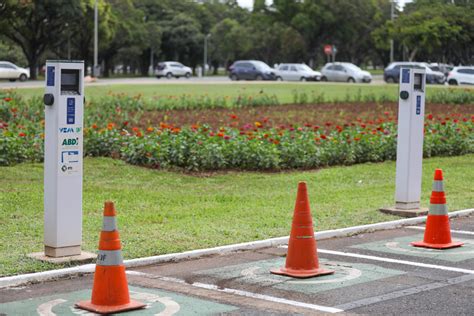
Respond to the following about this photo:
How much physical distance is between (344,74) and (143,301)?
5323 cm

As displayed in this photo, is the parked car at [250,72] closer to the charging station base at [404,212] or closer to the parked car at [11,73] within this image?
the parked car at [11,73]

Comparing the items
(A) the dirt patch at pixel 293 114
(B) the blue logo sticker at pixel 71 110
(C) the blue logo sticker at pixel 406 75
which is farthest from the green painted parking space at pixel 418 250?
(A) the dirt patch at pixel 293 114

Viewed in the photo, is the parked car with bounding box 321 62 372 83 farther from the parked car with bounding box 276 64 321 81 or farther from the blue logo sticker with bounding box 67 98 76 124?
the blue logo sticker with bounding box 67 98 76 124

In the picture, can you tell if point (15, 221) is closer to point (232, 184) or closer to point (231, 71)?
point (232, 184)

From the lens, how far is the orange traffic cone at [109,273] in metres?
7.13

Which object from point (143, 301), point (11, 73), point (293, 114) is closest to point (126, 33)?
point (11, 73)

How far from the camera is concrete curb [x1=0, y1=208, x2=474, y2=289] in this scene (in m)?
8.20

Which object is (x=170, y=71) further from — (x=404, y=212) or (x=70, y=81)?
(x=70, y=81)

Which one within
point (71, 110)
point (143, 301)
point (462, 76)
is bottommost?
point (143, 301)

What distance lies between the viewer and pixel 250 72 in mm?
60656

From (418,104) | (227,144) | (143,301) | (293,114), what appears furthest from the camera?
(293,114)

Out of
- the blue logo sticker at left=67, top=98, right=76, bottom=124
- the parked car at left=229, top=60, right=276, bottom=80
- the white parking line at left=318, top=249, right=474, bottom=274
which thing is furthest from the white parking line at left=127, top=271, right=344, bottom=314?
the parked car at left=229, top=60, right=276, bottom=80

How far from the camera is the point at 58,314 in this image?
23.3 feet

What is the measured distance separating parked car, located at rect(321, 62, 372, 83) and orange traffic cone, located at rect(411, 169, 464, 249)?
1924 inches
